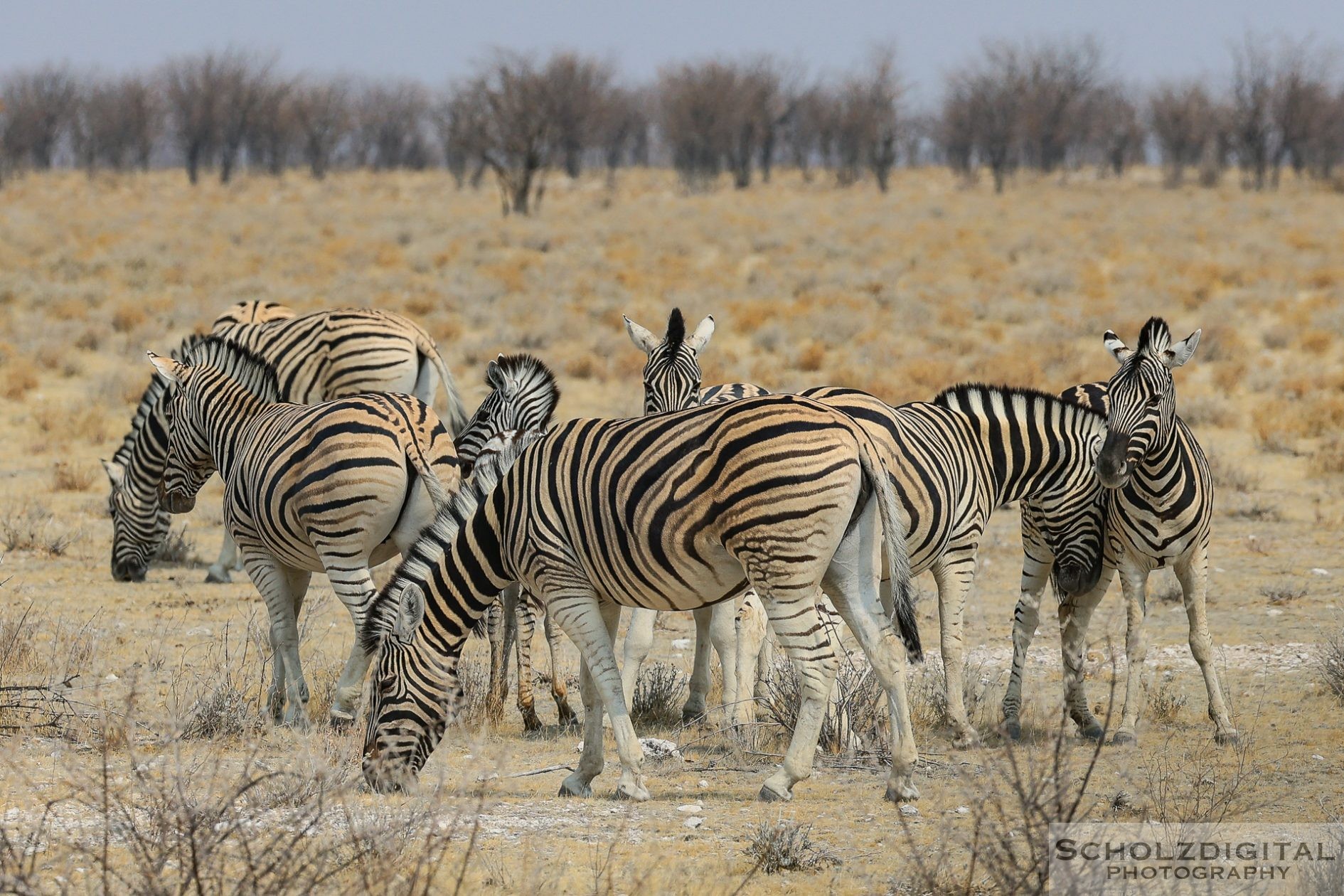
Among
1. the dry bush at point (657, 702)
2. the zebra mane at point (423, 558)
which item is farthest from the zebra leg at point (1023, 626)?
the zebra mane at point (423, 558)

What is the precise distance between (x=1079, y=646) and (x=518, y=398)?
3.42 meters

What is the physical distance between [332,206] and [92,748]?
38.4m

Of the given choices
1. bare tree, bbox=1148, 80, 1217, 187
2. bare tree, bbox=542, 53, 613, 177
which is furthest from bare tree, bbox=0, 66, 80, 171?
bare tree, bbox=1148, 80, 1217, 187

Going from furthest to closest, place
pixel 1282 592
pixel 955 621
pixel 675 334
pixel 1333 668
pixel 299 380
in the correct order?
pixel 299 380
pixel 1282 592
pixel 675 334
pixel 1333 668
pixel 955 621

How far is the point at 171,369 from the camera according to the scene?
26.9ft

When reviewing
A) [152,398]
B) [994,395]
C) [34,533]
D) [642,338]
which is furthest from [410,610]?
[34,533]

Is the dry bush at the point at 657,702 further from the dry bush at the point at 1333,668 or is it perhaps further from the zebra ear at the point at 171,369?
the dry bush at the point at 1333,668

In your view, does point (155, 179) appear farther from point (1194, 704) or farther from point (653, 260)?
point (1194, 704)

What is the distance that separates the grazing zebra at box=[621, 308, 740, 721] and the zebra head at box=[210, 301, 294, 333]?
16.8 feet

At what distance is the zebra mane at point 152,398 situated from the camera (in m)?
8.60

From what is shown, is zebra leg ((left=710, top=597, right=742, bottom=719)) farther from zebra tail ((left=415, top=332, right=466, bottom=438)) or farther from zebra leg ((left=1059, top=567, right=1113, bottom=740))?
zebra tail ((left=415, top=332, right=466, bottom=438))

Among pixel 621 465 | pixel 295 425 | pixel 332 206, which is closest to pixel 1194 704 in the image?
pixel 621 465

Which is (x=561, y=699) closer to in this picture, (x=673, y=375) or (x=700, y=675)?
(x=700, y=675)

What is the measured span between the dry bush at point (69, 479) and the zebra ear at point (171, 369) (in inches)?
239
